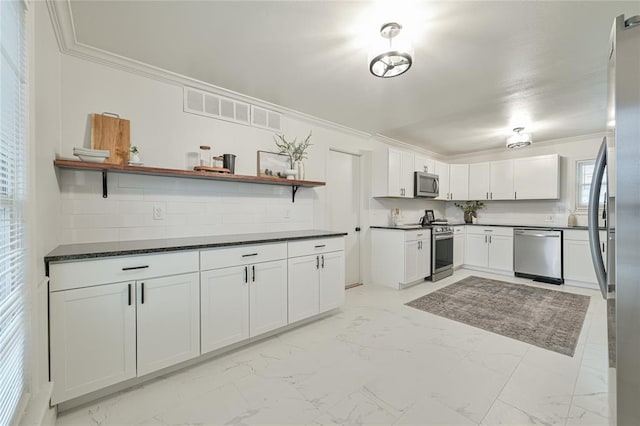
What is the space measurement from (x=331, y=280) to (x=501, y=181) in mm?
4250

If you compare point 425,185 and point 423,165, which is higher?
point 423,165

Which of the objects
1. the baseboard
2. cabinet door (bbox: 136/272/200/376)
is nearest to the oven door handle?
cabinet door (bbox: 136/272/200/376)

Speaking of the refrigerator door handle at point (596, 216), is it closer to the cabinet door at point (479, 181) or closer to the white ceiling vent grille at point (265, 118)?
the white ceiling vent grille at point (265, 118)

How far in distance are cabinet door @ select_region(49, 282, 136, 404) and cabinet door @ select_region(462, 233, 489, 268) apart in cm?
549

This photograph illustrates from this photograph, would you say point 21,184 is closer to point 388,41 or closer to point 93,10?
point 93,10

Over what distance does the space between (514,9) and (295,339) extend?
2968 mm

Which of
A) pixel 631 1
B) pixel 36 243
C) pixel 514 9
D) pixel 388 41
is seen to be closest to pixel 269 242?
pixel 36 243

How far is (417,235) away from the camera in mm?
4367

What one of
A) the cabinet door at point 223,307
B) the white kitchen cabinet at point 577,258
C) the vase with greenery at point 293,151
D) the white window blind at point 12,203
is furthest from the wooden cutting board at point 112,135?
the white kitchen cabinet at point 577,258

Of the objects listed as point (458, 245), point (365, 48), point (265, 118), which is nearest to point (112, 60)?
point (265, 118)

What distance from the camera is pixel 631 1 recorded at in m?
1.60

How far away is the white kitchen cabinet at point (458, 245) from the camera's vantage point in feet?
17.3

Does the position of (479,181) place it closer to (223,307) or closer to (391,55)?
(391,55)

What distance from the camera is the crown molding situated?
1.75 m
